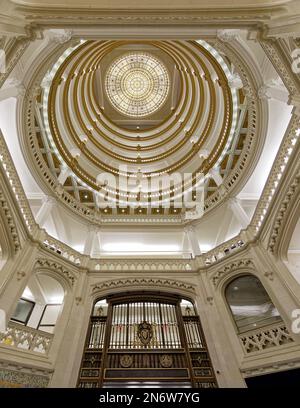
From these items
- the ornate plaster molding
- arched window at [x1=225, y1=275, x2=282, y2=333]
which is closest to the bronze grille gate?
the ornate plaster molding

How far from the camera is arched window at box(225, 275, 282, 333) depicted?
26.3 ft

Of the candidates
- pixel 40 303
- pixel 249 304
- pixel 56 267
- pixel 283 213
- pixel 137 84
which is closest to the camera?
pixel 283 213

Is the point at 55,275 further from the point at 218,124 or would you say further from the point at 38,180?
the point at 218,124

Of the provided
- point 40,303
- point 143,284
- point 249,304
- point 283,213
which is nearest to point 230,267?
point 249,304

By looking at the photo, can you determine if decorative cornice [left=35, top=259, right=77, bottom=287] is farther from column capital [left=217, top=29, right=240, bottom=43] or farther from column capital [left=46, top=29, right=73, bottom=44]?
column capital [left=217, top=29, right=240, bottom=43]

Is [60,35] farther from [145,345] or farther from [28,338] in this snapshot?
[145,345]

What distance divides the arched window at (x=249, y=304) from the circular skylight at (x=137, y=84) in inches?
555

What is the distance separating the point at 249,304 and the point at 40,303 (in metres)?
8.62

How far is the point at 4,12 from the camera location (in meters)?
4.53

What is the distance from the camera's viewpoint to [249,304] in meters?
8.66

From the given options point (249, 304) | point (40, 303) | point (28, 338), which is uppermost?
point (40, 303)

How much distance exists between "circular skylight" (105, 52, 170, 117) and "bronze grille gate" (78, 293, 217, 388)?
14156 millimetres

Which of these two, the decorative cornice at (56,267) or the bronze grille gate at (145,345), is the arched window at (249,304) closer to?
the bronze grille gate at (145,345)

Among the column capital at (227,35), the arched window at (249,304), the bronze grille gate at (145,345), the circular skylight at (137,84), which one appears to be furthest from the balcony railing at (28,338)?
the circular skylight at (137,84)
